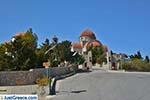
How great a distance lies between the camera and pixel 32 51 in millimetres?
57312

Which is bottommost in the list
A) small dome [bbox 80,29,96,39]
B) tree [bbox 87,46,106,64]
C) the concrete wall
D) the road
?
the road

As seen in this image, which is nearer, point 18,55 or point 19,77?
point 19,77

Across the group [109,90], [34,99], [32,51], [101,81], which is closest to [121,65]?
[32,51]

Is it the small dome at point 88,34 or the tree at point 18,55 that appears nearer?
the tree at point 18,55

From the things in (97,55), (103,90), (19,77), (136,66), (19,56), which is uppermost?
(97,55)

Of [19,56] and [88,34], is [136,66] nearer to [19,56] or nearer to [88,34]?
[19,56]

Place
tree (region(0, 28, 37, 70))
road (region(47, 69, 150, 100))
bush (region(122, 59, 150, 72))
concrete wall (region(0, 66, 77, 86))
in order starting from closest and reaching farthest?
road (region(47, 69, 150, 100)), concrete wall (region(0, 66, 77, 86)), tree (region(0, 28, 37, 70)), bush (region(122, 59, 150, 72))

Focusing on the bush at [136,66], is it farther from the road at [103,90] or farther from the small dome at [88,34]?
the road at [103,90]

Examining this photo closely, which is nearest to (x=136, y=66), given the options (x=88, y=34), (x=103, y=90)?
(x=88, y=34)

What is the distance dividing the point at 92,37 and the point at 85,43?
3391 millimetres

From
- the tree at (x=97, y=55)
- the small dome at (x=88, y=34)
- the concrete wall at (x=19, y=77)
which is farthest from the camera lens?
the small dome at (x=88, y=34)

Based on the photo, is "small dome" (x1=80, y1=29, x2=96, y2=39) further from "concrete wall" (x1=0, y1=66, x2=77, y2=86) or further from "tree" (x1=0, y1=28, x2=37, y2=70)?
"concrete wall" (x1=0, y1=66, x2=77, y2=86)

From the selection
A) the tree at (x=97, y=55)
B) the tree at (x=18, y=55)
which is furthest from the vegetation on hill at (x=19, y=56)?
the tree at (x=97, y=55)

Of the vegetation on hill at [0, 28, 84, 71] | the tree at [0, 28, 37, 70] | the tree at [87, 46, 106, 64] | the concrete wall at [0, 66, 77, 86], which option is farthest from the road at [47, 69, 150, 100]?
the tree at [87, 46, 106, 64]
